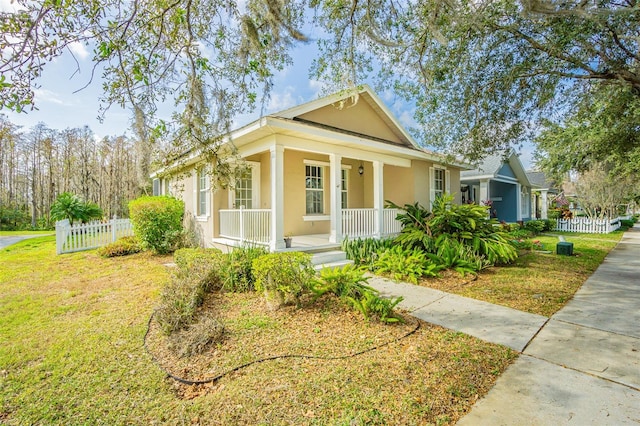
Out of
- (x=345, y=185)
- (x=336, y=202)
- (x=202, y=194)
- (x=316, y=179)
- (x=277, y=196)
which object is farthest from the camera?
(x=345, y=185)

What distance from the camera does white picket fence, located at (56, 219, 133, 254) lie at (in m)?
9.83

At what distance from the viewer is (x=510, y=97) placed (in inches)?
255

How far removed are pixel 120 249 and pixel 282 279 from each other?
24.9ft

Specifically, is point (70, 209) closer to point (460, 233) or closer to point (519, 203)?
point (460, 233)

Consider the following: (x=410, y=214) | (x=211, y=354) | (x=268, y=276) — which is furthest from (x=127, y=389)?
(x=410, y=214)

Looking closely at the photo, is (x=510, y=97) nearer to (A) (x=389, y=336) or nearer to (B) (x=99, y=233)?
(A) (x=389, y=336)

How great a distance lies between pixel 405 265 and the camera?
22.3ft

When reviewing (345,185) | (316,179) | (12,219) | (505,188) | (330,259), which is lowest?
(330,259)

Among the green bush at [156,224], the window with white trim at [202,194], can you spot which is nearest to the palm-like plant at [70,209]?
the green bush at [156,224]

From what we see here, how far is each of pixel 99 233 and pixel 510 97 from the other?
13383mm

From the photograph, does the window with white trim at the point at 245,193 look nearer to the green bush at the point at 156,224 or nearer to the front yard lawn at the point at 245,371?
the green bush at the point at 156,224

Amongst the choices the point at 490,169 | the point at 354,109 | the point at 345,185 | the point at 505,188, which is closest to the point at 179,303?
the point at 345,185

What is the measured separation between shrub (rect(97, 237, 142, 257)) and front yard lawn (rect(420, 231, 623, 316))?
8872mm

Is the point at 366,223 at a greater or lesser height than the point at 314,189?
lesser
